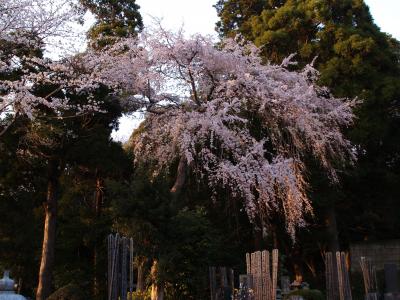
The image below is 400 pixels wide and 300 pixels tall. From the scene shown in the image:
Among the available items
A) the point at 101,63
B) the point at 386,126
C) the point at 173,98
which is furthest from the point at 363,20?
the point at 101,63

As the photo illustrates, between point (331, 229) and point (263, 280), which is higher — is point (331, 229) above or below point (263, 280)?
above

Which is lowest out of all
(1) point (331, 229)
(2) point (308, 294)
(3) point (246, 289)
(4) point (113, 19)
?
(2) point (308, 294)

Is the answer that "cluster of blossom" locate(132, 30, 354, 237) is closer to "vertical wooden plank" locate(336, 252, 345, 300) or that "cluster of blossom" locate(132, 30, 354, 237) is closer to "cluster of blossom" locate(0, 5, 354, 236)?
"cluster of blossom" locate(0, 5, 354, 236)

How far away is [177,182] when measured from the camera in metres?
13.1

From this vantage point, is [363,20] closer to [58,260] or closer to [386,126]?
[386,126]

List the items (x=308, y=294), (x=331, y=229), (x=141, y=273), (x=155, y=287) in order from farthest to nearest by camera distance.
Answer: (x=331, y=229) → (x=141, y=273) → (x=308, y=294) → (x=155, y=287)

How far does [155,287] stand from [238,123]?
473cm

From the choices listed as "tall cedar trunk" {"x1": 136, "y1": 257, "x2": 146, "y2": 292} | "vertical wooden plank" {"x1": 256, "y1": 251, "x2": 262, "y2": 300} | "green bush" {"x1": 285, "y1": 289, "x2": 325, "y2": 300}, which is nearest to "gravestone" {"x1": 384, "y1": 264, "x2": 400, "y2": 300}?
"green bush" {"x1": 285, "y1": 289, "x2": 325, "y2": 300}

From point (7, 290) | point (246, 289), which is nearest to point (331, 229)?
point (246, 289)

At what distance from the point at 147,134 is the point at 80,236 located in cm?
372

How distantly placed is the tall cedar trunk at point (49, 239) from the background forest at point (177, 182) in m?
0.05

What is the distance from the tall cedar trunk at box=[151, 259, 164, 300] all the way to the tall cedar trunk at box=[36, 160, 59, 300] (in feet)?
8.98

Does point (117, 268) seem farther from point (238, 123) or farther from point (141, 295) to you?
point (238, 123)

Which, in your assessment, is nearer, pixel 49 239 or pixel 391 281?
pixel 391 281
